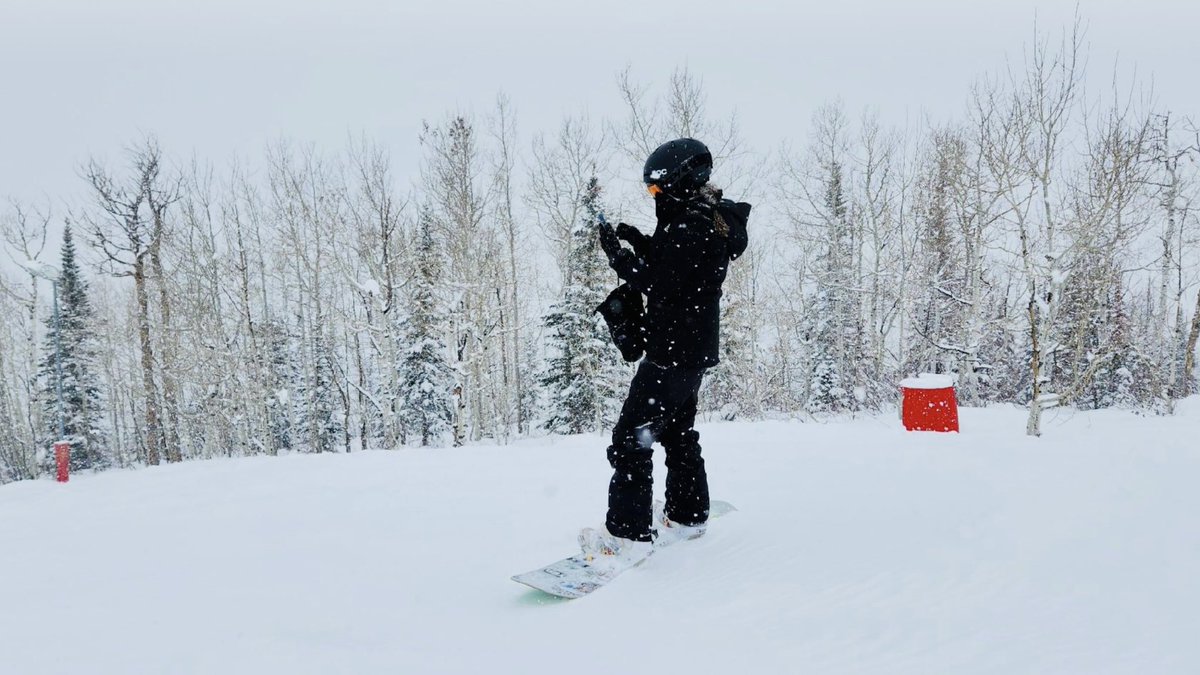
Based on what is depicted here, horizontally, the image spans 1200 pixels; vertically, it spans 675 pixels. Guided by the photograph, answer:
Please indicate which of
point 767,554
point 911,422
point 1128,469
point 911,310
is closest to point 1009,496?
point 1128,469

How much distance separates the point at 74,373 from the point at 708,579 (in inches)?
1370

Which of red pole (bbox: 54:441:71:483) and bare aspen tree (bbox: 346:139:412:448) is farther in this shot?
bare aspen tree (bbox: 346:139:412:448)

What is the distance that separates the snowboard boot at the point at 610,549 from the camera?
2645mm

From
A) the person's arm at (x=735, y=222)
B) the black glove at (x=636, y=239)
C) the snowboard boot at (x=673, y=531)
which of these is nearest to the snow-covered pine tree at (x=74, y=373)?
the snowboard boot at (x=673, y=531)

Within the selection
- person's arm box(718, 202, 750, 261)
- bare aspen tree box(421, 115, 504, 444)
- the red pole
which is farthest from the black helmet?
bare aspen tree box(421, 115, 504, 444)

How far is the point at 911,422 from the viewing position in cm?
807

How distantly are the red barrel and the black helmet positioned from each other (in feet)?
20.7

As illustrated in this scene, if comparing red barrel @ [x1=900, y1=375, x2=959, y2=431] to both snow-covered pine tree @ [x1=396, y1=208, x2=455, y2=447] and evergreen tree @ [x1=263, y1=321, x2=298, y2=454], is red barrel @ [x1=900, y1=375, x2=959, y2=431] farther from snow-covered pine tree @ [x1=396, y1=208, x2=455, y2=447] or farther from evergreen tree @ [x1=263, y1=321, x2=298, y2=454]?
evergreen tree @ [x1=263, y1=321, x2=298, y2=454]

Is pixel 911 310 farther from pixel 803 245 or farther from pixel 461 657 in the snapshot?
pixel 461 657

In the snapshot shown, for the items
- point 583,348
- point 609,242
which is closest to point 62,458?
point 609,242

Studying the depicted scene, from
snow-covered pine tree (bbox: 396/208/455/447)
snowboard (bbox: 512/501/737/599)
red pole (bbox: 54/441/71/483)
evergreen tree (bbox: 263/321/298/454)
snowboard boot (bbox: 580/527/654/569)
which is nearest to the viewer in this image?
snowboard (bbox: 512/501/737/599)

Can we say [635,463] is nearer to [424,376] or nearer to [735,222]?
[735,222]

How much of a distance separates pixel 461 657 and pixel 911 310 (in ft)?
77.4

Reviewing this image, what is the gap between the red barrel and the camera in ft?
25.7
